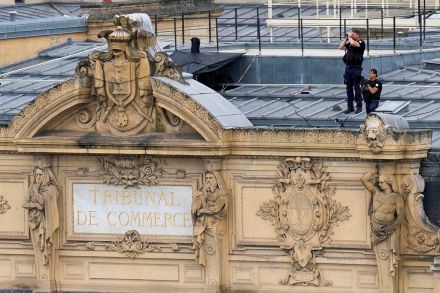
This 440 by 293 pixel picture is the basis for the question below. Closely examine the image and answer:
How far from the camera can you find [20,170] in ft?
257

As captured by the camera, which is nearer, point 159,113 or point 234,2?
point 159,113

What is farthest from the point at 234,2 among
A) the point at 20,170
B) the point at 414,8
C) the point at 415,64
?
the point at 20,170

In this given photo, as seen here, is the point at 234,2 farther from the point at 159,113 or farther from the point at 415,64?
the point at 159,113

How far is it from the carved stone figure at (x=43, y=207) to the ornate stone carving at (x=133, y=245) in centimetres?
159

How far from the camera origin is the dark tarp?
83938mm

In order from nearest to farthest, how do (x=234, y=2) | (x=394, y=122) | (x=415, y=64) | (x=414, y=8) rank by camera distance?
(x=394, y=122)
(x=415, y=64)
(x=414, y=8)
(x=234, y=2)

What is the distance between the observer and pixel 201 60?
84.7 meters

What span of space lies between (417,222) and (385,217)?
682mm

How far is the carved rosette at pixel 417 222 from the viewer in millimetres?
74250

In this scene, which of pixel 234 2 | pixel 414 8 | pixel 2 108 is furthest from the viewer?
pixel 234 2

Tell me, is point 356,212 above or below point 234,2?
below

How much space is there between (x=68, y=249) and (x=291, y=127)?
5997 mm

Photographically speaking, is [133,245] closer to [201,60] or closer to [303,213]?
[303,213]

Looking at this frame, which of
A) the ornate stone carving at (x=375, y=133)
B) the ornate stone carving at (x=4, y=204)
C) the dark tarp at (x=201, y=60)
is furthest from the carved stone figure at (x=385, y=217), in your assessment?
the dark tarp at (x=201, y=60)
